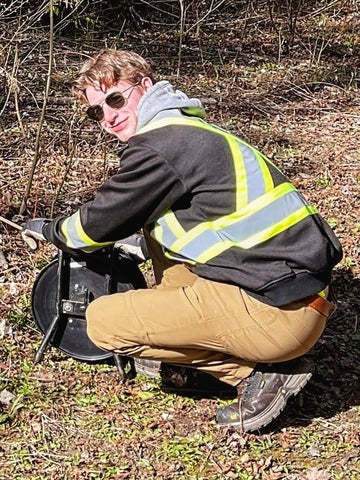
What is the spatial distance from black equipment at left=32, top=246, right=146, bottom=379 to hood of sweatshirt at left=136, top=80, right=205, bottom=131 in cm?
82

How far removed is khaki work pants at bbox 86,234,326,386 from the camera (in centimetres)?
335

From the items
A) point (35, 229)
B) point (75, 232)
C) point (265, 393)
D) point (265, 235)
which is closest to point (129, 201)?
point (75, 232)

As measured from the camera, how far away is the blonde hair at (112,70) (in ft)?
11.1

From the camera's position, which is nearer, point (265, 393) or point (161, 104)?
point (161, 104)

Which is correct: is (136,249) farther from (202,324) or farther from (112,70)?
(112,70)

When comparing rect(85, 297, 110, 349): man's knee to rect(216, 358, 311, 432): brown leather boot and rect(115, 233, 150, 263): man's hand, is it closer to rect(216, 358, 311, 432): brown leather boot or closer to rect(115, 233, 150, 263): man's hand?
rect(115, 233, 150, 263): man's hand

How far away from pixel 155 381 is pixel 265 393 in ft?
2.04

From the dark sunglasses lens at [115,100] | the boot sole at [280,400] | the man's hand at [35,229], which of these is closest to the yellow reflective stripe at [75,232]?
the man's hand at [35,229]

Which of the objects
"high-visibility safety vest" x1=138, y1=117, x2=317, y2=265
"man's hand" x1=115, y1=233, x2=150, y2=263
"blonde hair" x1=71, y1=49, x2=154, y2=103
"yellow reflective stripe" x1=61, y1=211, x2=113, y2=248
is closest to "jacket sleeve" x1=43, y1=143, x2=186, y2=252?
"yellow reflective stripe" x1=61, y1=211, x2=113, y2=248

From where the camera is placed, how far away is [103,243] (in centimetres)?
347

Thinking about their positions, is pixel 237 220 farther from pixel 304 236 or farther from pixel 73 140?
pixel 73 140

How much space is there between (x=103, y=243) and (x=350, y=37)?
7.21 m

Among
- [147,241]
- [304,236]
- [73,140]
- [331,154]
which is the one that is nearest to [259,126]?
[331,154]

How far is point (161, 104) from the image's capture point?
10.8 feet
